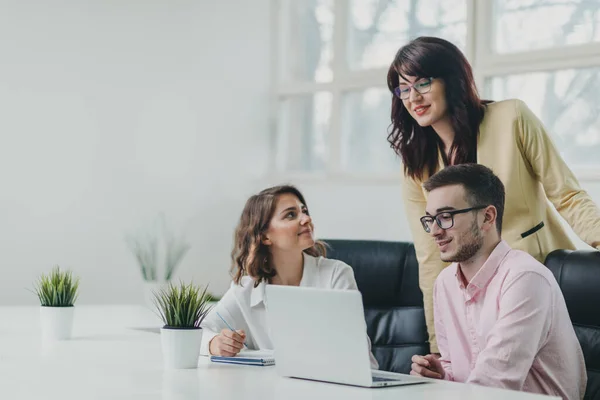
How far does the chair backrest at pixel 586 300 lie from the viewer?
2707 millimetres

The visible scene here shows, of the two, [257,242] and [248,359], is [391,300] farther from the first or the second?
[248,359]

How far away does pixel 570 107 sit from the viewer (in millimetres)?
4492

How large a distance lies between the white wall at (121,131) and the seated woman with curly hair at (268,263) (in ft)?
6.75

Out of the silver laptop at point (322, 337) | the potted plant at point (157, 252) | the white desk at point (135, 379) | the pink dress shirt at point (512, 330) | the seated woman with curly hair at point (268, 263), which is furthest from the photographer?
the potted plant at point (157, 252)

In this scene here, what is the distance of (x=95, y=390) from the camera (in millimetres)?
2090

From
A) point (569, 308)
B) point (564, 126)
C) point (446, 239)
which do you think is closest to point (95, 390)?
point (446, 239)

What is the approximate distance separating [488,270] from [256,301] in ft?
2.99

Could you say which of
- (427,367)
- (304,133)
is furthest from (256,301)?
(304,133)

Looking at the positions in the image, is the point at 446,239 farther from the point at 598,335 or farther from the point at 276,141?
the point at 276,141

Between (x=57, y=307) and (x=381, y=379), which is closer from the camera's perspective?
(x=381, y=379)

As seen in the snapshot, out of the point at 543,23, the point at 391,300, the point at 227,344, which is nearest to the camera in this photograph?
the point at 227,344

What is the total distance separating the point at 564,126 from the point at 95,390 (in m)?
3.07

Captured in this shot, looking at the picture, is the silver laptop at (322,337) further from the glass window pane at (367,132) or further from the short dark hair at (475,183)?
the glass window pane at (367,132)

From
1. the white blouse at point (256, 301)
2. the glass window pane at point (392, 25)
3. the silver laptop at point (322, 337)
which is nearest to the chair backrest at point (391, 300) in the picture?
the white blouse at point (256, 301)
